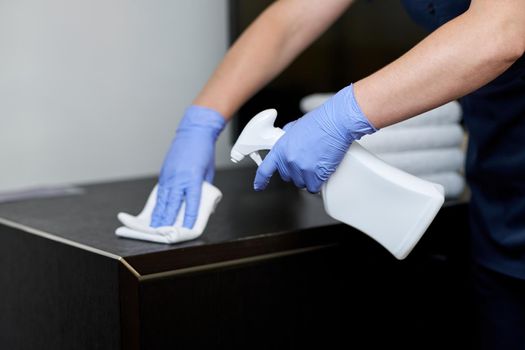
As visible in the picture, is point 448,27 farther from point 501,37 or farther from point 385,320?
point 385,320

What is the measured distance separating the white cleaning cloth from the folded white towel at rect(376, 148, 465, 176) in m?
0.42

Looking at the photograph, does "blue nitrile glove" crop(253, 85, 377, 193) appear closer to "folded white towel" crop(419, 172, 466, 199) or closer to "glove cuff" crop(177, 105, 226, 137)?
"glove cuff" crop(177, 105, 226, 137)

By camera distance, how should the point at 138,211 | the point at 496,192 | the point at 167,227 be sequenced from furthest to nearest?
the point at 138,211
the point at 496,192
the point at 167,227

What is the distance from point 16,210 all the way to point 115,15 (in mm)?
569

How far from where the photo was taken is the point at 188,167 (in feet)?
4.50

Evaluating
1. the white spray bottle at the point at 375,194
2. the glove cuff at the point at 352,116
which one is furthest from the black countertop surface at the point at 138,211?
the glove cuff at the point at 352,116

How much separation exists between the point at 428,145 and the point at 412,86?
26.2 inches

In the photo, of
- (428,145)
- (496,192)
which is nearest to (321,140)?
(496,192)

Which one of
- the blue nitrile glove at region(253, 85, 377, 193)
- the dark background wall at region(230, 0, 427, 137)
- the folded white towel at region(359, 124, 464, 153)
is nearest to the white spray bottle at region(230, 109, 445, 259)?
the blue nitrile glove at region(253, 85, 377, 193)

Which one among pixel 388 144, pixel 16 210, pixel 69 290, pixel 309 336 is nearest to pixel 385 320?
pixel 309 336

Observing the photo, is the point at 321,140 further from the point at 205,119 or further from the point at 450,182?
the point at 450,182

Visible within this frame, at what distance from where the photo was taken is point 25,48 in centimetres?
176

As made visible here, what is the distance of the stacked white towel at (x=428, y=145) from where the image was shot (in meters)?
1.63

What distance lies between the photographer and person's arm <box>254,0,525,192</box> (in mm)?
1022
